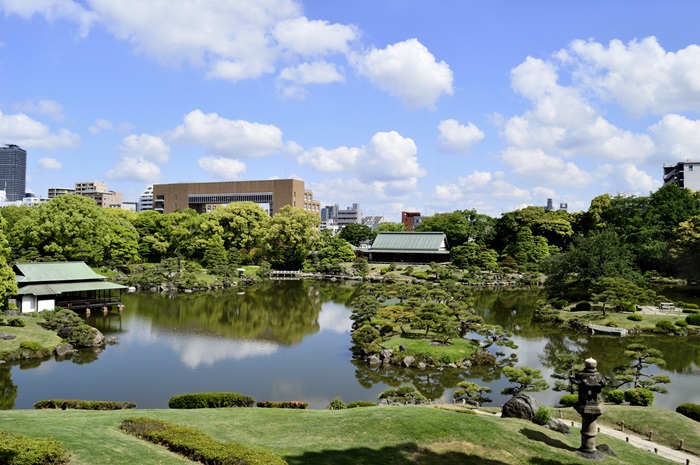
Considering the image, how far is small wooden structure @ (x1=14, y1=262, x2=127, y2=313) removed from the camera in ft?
107

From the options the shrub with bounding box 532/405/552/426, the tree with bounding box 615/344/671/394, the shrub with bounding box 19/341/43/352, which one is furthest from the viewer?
the shrub with bounding box 19/341/43/352

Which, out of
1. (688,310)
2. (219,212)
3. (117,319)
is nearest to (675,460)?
(688,310)

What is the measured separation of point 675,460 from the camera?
12594 millimetres

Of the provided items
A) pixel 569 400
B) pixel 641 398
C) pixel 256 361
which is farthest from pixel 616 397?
pixel 256 361

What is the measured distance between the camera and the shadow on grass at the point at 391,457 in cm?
1001

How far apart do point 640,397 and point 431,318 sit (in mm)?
11556

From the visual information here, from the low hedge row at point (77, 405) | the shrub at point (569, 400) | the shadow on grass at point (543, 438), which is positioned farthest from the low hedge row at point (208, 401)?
the shrub at point (569, 400)

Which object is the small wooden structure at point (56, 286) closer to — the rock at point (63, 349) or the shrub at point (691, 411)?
the rock at point (63, 349)

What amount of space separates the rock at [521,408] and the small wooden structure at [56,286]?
30020 millimetres

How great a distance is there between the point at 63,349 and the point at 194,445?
19746mm

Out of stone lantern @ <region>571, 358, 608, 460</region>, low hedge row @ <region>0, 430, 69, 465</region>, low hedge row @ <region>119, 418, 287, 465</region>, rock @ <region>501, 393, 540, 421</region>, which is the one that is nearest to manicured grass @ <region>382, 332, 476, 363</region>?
rock @ <region>501, 393, 540, 421</region>

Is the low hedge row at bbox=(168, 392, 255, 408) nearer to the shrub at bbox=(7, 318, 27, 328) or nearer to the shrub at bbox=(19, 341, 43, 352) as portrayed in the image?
the shrub at bbox=(19, 341, 43, 352)

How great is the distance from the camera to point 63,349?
25688 millimetres

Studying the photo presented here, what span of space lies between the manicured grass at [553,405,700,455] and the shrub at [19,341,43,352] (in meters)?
23.6
